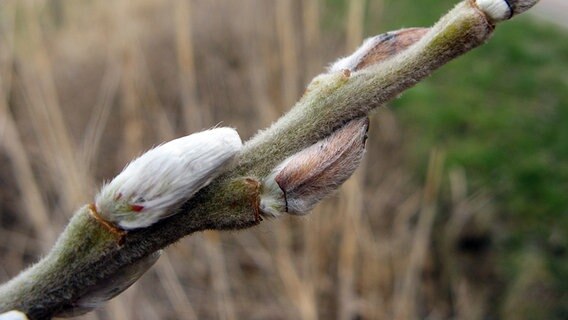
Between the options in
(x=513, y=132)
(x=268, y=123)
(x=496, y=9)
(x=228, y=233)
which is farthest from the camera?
(x=513, y=132)

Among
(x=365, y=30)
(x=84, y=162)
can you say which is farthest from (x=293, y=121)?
(x=365, y=30)

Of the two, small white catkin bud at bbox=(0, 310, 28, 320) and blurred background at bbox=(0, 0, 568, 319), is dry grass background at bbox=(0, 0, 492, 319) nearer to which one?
blurred background at bbox=(0, 0, 568, 319)

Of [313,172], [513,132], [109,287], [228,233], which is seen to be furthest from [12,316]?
[513,132]

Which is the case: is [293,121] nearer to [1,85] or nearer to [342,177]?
[342,177]

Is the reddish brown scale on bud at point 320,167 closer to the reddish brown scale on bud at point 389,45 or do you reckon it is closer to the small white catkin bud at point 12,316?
the reddish brown scale on bud at point 389,45

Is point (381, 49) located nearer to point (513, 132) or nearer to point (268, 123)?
point (268, 123)

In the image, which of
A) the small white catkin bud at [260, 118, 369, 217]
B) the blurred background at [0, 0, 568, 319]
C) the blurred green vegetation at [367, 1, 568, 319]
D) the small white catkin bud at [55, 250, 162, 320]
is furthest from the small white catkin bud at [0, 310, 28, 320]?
the blurred green vegetation at [367, 1, 568, 319]
